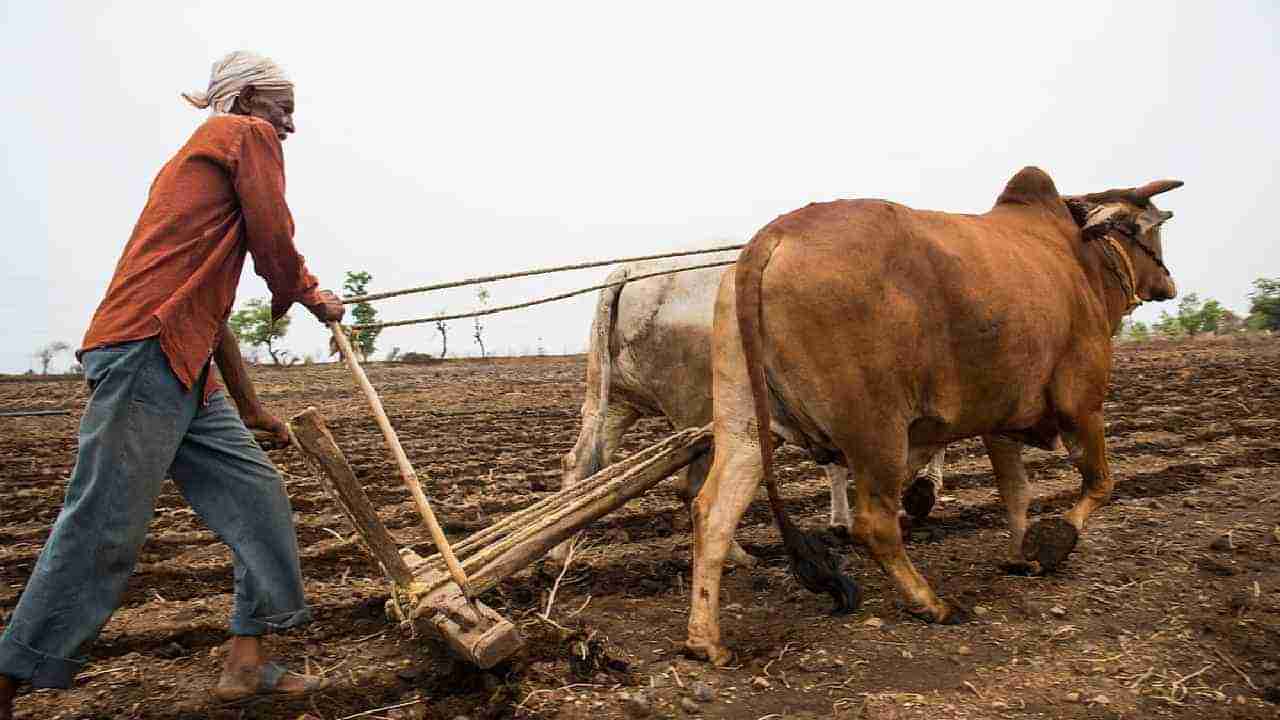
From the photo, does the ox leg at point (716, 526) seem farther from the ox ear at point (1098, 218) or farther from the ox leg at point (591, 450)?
the ox ear at point (1098, 218)

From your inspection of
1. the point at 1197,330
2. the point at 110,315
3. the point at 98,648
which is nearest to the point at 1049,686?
the point at 110,315

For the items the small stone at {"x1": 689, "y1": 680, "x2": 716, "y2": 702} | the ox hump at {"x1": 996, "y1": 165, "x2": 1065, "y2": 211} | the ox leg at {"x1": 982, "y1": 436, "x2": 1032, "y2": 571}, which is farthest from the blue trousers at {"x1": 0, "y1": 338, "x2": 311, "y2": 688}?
the ox hump at {"x1": 996, "y1": 165, "x2": 1065, "y2": 211}

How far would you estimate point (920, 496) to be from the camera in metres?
5.35

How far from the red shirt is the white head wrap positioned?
0.16 m

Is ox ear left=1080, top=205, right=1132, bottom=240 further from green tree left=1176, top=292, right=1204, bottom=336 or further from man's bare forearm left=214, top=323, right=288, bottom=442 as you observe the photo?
green tree left=1176, top=292, right=1204, bottom=336

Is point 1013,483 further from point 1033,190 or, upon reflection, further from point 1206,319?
point 1206,319

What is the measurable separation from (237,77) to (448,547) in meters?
1.78

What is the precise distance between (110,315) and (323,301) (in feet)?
2.12

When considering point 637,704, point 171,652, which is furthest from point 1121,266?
point 171,652

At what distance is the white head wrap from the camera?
302cm

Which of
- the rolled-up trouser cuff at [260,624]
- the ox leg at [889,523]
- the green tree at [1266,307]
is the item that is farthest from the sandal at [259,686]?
the green tree at [1266,307]

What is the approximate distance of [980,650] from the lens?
3.41 meters

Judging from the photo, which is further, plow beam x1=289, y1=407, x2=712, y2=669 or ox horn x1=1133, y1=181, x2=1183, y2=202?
ox horn x1=1133, y1=181, x2=1183, y2=202

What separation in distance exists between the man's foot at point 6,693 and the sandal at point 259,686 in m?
0.61
